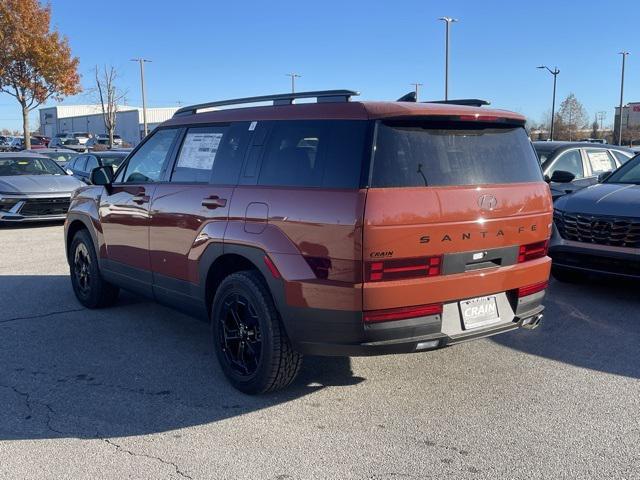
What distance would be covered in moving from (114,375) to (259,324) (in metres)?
1.34

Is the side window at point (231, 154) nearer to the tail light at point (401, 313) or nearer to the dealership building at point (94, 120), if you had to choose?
the tail light at point (401, 313)

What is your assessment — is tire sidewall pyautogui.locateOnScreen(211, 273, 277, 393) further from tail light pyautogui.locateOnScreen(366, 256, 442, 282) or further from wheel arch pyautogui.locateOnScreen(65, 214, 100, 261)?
wheel arch pyautogui.locateOnScreen(65, 214, 100, 261)

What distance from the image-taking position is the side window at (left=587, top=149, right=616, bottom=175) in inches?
395

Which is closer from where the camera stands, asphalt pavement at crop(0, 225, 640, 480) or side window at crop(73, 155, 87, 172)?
asphalt pavement at crop(0, 225, 640, 480)

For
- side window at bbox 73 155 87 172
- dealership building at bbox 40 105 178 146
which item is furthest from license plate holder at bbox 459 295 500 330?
dealership building at bbox 40 105 178 146

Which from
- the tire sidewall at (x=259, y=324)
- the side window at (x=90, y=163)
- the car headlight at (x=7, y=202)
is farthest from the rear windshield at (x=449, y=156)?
the side window at (x=90, y=163)

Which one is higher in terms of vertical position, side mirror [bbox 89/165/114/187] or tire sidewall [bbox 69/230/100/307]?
side mirror [bbox 89/165/114/187]

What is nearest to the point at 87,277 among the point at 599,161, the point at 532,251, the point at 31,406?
the point at 31,406

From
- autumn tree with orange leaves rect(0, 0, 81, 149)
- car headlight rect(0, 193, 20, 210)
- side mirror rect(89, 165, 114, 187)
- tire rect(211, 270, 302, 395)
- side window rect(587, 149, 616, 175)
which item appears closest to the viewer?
tire rect(211, 270, 302, 395)

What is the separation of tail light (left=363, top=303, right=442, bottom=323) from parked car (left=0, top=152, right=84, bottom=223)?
10614 mm

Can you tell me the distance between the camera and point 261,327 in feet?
13.2

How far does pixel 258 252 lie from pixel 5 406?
1.93 m

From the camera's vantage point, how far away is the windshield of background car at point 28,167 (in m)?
13.4

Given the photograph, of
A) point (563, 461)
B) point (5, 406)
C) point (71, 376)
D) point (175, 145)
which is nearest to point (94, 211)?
point (175, 145)
